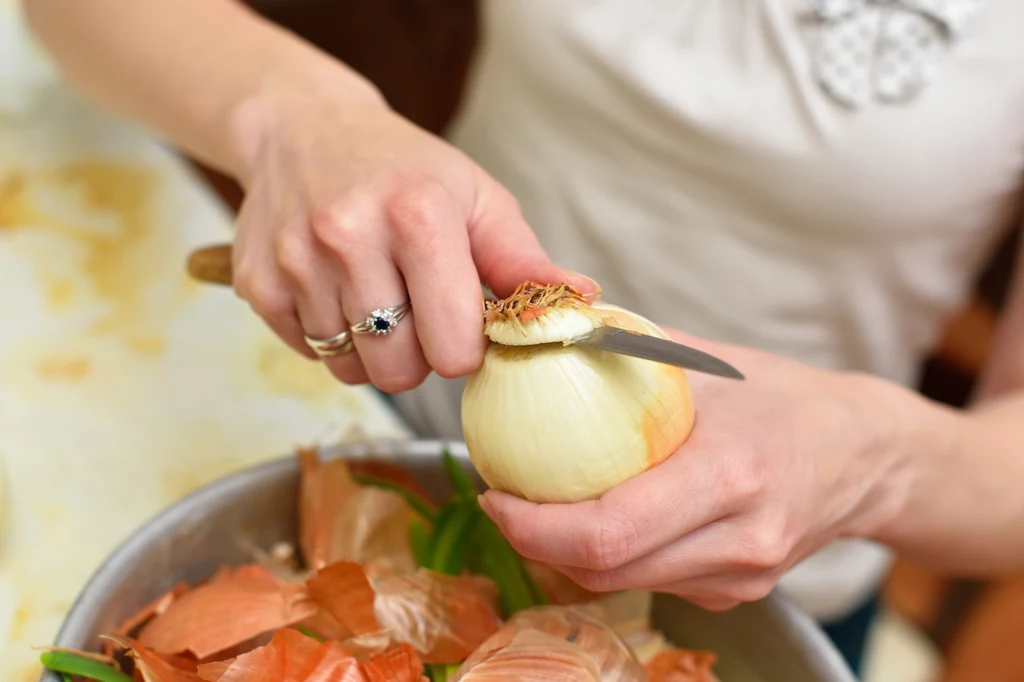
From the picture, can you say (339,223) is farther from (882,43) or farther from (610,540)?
(882,43)

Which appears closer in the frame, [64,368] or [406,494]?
[406,494]

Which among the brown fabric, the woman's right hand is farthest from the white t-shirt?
the brown fabric

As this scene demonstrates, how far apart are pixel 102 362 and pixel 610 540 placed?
1.71 ft

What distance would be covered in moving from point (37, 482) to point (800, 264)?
678mm

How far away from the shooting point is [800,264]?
2.67 feet

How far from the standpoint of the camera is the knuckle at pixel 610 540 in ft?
1.27

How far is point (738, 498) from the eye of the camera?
42 cm

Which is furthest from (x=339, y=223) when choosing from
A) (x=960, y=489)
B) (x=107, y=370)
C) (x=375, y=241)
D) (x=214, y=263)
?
(x=960, y=489)

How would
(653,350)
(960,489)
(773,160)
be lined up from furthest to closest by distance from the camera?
(773,160), (960,489), (653,350)

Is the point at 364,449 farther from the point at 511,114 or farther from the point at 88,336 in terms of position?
the point at 511,114

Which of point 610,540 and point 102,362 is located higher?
point 610,540

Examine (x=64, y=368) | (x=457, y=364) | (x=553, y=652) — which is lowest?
(x=64, y=368)

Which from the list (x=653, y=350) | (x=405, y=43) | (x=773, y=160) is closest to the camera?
(x=653, y=350)

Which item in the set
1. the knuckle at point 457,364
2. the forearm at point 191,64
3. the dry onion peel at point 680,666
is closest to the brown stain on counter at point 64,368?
the forearm at point 191,64
